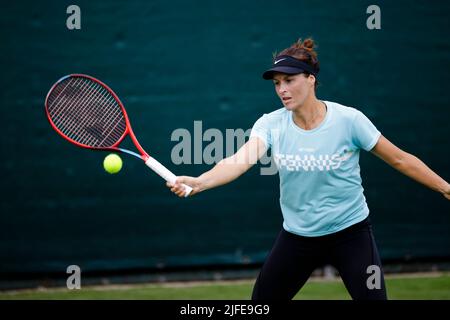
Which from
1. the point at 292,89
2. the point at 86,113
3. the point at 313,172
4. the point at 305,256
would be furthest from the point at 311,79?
the point at 86,113

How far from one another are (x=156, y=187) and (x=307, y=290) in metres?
1.44

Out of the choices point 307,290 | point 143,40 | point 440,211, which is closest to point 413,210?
point 440,211

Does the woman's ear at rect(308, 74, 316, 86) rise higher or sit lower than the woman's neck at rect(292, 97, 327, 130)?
higher

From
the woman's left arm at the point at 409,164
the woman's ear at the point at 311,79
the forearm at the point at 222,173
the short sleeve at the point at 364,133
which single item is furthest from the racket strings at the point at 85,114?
A: the woman's left arm at the point at 409,164

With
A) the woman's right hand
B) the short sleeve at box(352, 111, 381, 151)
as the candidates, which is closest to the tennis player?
the short sleeve at box(352, 111, 381, 151)

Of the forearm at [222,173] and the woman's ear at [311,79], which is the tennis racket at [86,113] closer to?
the forearm at [222,173]

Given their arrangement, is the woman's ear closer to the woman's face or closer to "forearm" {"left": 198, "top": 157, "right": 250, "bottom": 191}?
the woman's face

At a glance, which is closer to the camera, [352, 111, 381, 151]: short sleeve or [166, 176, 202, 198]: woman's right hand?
[166, 176, 202, 198]: woman's right hand

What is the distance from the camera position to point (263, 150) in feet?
12.2

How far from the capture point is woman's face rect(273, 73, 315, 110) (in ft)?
12.1

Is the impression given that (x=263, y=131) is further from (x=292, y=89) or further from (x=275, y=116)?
(x=292, y=89)

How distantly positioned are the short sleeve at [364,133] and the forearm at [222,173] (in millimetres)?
562

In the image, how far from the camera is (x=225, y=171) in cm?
359

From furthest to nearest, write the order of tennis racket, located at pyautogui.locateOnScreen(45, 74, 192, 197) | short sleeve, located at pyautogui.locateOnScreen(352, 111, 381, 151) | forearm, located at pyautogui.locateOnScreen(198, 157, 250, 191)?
1. tennis racket, located at pyautogui.locateOnScreen(45, 74, 192, 197)
2. short sleeve, located at pyautogui.locateOnScreen(352, 111, 381, 151)
3. forearm, located at pyautogui.locateOnScreen(198, 157, 250, 191)
